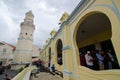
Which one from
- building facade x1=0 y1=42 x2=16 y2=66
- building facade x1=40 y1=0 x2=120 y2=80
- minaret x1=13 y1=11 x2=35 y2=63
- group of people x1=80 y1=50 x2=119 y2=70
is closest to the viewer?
building facade x1=40 y1=0 x2=120 y2=80

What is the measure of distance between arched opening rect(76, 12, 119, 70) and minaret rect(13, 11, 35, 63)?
857 inches

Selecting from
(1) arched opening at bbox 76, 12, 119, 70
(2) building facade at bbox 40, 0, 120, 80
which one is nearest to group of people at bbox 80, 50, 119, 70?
(1) arched opening at bbox 76, 12, 119, 70

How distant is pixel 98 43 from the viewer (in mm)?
9984

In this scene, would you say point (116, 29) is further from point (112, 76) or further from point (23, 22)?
point (23, 22)

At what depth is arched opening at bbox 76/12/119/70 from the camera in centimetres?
599

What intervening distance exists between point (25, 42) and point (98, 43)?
25.0m

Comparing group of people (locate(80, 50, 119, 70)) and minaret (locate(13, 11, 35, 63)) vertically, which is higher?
minaret (locate(13, 11, 35, 63))

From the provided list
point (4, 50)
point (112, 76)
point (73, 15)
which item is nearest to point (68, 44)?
point (73, 15)

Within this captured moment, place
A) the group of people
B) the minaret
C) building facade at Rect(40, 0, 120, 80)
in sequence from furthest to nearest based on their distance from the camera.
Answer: the minaret
the group of people
building facade at Rect(40, 0, 120, 80)

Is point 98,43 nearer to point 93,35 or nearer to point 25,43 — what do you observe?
point 93,35

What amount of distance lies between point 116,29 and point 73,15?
399 cm

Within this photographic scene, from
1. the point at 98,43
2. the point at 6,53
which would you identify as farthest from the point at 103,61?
the point at 6,53

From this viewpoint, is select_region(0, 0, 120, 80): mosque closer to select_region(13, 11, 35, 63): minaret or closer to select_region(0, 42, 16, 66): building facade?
select_region(13, 11, 35, 63): minaret

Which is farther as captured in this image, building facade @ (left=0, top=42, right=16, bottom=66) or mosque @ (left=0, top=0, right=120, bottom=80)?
building facade @ (left=0, top=42, right=16, bottom=66)
